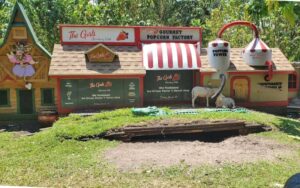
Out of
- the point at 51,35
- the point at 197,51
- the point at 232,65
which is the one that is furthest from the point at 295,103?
the point at 51,35

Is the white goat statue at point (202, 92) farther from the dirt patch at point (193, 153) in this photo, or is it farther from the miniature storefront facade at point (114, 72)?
the dirt patch at point (193, 153)

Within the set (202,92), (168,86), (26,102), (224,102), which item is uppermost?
(168,86)

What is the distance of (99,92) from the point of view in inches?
683

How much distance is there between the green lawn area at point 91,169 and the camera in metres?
8.04

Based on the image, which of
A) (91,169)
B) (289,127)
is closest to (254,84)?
(289,127)

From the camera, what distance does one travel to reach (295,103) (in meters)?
21.5

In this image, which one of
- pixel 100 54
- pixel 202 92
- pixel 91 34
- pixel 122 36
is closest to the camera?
pixel 202 92

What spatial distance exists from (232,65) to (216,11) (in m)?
12.2

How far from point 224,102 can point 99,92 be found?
20.1 ft

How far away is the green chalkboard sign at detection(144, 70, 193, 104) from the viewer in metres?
18.8

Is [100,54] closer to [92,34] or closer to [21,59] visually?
[92,34]

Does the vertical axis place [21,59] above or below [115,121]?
above

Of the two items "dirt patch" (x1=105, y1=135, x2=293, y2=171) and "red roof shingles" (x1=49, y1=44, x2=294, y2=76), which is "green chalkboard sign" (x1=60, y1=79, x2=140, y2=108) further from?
"dirt patch" (x1=105, y1=135, x2=293, y2=171)

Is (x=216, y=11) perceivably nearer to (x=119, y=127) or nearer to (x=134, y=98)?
(x=134, y=98)
